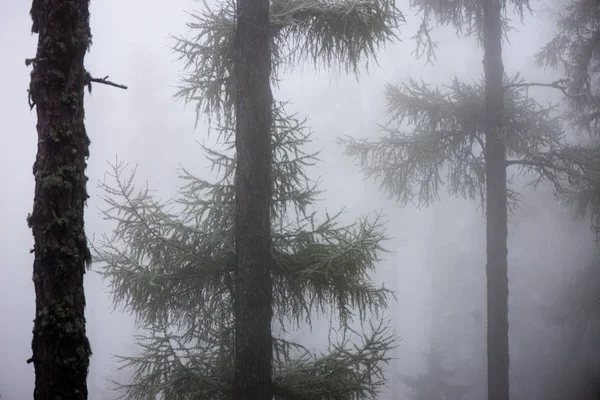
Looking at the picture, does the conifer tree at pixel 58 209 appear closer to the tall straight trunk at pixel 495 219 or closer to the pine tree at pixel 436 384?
the tall straight trunk at pixel 495 219

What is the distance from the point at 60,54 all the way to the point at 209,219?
2599 millimetres

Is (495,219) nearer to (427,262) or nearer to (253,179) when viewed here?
(253,179)

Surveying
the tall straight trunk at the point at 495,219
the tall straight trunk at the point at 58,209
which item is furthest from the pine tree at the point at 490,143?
the tall straight trunk at the point at 58,209

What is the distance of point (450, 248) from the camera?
3097 cm

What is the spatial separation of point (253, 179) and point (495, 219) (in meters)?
5.06

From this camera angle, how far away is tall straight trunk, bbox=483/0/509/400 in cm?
764

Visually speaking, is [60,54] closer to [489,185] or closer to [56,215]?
[56,215]

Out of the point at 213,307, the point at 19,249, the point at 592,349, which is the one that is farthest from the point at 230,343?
the point at 19,249

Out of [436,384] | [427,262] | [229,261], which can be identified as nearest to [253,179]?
[229,261]

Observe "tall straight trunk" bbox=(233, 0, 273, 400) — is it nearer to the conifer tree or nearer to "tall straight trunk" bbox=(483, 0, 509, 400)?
the conifer tree

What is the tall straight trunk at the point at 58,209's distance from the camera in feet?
11.4

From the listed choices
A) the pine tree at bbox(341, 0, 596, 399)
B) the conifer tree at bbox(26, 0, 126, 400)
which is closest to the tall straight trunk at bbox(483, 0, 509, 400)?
the pine tree at bbox(341, 0, 596, 399)

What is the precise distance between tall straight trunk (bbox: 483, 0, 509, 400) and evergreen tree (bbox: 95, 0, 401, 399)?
3.40 metres

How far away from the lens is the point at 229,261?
5.29m
